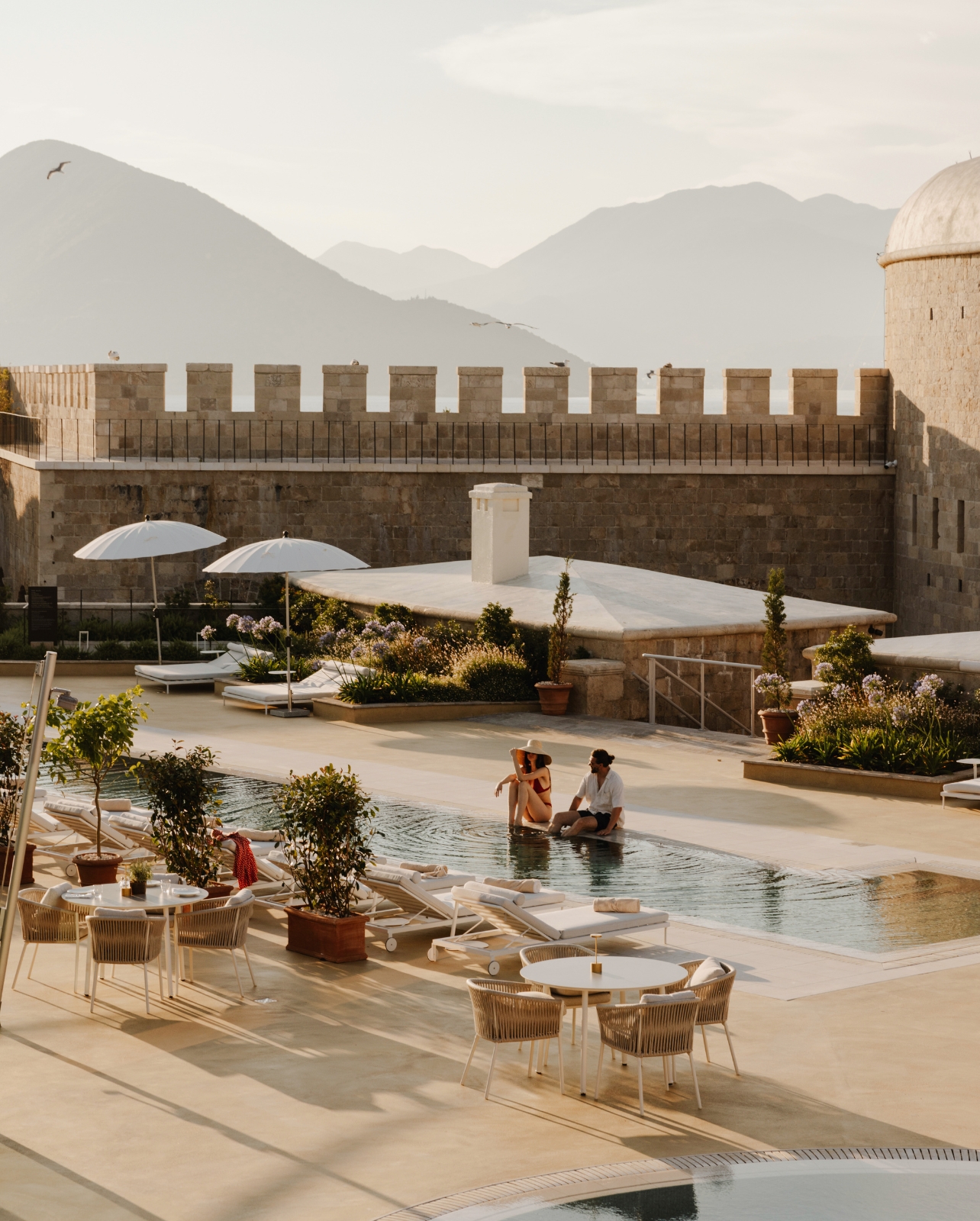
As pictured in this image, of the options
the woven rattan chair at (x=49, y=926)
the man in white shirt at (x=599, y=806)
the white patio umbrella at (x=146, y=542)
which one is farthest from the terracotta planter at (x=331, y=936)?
the white patio umbrella at (x=146, y=542)

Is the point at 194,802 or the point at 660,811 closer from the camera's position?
the point at 194,802

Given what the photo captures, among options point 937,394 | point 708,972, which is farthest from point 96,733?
point 937,394

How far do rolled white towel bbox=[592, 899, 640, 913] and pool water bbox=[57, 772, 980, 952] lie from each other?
1.13 metres

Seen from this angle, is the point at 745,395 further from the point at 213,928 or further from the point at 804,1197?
the point at 804,1197

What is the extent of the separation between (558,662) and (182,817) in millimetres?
10174

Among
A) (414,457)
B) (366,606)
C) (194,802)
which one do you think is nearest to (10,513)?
(414,457)

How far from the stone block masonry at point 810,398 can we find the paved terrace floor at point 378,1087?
2108cm

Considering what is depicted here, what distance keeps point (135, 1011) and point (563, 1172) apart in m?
3.37

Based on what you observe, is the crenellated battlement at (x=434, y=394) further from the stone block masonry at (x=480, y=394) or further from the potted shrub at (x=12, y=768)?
the potted shrub at (x=12, y=768)

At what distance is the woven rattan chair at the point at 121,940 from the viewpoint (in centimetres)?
970

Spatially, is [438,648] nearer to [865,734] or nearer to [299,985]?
[865,734]

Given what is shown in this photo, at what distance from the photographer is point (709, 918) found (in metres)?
11.7

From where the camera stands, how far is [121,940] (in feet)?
31.8

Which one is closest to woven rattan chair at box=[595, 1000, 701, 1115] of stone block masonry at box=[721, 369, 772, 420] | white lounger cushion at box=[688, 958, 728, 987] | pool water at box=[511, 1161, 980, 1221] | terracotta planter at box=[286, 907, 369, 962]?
white lounger cushion at box=[688, 958, 728, 987]
